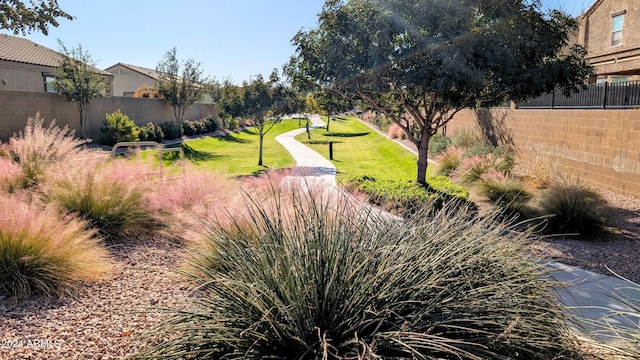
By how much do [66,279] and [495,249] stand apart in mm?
4060

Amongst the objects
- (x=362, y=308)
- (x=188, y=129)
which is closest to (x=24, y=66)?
(x=188, y=129)

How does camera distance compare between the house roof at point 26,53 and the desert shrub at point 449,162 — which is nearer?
the desert shrub at point 449,162

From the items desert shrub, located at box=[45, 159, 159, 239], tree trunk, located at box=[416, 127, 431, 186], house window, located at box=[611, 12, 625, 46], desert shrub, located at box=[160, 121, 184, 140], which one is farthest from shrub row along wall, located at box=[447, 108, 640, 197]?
desert shrub, located at box=[160, 121, 184, 140]

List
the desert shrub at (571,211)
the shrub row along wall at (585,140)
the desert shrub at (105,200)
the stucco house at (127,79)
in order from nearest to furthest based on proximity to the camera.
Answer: the desert shrub at (105,200), the desert shrub at (571,211), the shrub row along wall at (585,140), the stucco house at (127,79)

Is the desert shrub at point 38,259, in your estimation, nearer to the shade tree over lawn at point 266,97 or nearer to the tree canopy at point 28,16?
the tree canopy at point 28,16

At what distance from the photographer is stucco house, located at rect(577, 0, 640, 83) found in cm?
2498

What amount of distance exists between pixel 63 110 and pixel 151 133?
5971mm

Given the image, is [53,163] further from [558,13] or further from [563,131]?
[563,131]

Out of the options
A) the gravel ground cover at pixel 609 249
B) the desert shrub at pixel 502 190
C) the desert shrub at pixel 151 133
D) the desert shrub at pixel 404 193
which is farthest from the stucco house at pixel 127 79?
the gravel ground cover at pixel 609 249

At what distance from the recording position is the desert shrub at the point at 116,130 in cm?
2720

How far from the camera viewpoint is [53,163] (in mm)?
8688

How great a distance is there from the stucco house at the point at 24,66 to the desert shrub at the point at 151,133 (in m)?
5.36

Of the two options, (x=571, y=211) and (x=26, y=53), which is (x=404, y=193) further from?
(x=26, y=53)

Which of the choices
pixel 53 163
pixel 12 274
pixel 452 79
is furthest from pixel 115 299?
pixel 452 79
